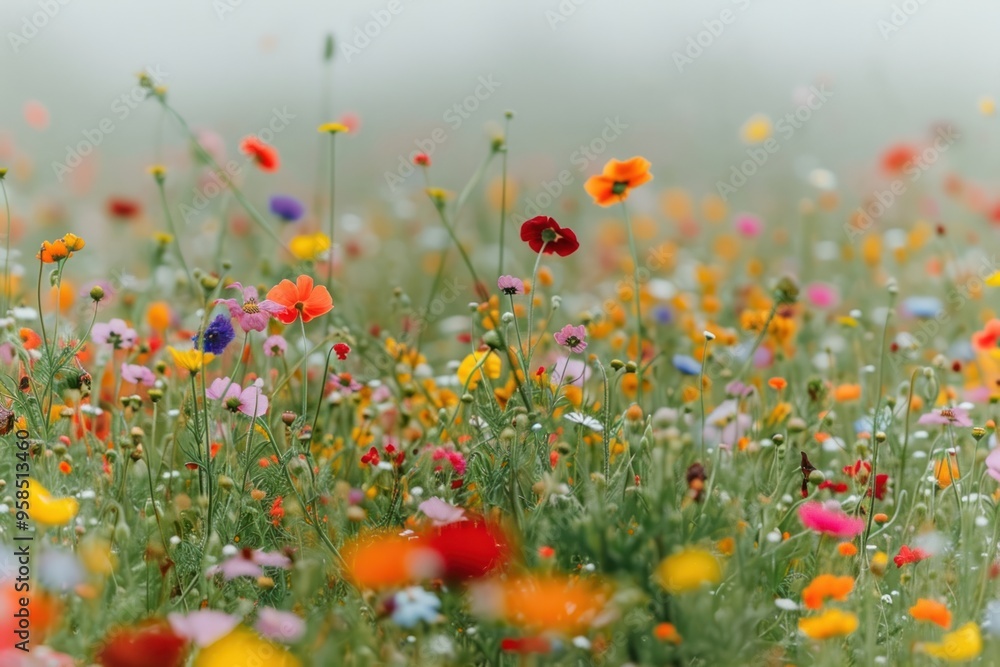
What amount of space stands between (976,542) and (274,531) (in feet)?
4.06

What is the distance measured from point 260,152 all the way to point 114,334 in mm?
645

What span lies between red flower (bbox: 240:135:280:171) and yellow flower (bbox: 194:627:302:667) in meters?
1.52

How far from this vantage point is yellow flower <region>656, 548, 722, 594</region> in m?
1.30

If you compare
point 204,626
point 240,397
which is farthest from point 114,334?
point 204,626

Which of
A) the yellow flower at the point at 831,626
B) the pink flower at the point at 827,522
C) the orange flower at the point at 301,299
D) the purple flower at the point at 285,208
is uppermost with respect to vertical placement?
the orange flower at the point at 301,299

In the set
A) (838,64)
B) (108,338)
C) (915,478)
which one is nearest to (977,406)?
(915,478)

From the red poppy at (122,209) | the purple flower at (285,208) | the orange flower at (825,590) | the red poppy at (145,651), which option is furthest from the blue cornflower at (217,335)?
the red poppy at (122,209)

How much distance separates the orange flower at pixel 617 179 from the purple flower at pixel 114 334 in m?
1.03

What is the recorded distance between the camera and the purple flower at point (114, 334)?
7.30ft

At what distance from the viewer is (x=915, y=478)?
7.74 ft

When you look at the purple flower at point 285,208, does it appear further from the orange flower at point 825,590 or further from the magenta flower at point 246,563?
the orange flower at point 825,590

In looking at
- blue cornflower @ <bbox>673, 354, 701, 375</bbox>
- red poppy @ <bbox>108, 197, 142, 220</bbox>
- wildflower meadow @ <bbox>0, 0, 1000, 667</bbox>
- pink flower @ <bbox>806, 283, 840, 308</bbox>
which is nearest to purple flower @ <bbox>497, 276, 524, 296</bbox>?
wildflower meadow @ <bbox>0, 0, 1000, 667</bbox>

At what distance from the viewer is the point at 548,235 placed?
1.94 m

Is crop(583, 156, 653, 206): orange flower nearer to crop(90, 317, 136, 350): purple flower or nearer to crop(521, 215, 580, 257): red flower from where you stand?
crop(521, 215, 580, 257): red flower
